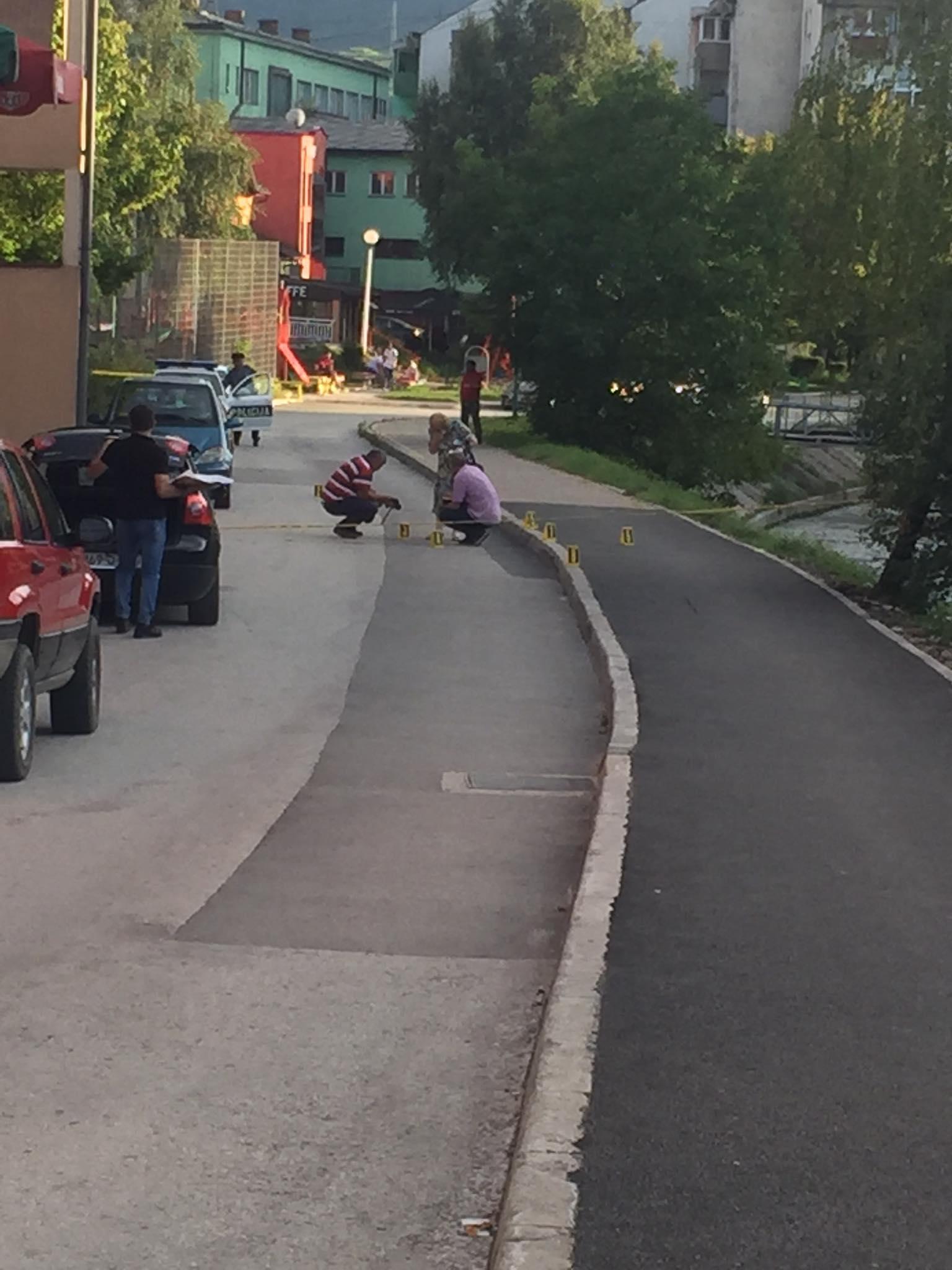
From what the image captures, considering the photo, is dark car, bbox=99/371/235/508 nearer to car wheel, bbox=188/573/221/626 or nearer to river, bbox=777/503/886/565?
car wheel, bbox=188/573/221/626

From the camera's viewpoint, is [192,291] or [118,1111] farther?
[192,291]

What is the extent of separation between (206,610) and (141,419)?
189 cm

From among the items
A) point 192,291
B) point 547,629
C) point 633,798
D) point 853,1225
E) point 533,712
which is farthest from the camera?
point 192,291

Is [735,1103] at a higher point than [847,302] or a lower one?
lower

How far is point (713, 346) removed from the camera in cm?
4284

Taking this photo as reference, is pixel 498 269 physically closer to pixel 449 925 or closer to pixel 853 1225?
pixel 449 925

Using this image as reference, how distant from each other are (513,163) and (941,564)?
26.1 metres

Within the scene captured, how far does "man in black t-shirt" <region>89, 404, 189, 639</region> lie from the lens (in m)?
16.7

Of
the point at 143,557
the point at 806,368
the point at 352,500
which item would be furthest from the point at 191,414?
the point at 806,368

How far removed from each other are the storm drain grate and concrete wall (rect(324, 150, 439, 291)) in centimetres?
8447

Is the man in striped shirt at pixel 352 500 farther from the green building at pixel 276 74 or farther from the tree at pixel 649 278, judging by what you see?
the green building at pixel 276 74

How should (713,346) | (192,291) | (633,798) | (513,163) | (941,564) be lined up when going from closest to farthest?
1. (633,798)
2. (941,564)
3. (713,346)
4. (513,163)
5. (192,291)

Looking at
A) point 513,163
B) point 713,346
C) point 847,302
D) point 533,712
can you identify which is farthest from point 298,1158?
point 513,163

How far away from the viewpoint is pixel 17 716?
11.0 m
